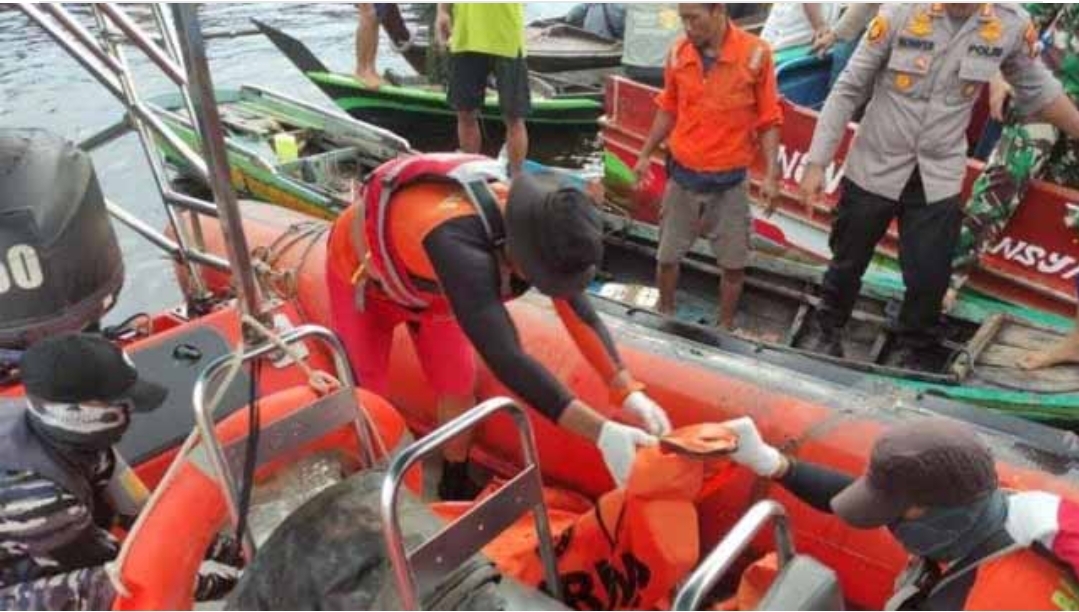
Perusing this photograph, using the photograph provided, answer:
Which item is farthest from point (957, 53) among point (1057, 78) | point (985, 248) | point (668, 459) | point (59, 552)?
point (59, 552)

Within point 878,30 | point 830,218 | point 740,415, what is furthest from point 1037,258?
point 740,415

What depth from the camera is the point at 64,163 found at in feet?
9.38

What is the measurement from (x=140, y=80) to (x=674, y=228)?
931 centimetres

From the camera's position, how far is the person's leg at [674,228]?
4.36m

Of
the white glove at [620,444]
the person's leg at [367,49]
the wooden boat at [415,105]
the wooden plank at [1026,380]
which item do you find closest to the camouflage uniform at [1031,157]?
the wooden plank at [1026,380]

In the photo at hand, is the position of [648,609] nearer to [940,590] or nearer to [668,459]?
[668,459]

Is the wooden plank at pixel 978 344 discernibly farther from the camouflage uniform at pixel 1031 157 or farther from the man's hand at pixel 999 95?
the man's hand at pixel 999 95

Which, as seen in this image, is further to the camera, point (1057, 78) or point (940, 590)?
point (1057, 78)

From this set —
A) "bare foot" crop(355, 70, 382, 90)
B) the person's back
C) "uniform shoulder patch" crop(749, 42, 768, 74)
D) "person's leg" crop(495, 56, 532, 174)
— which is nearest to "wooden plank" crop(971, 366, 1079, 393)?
"uniform shoulder patch" crop(749, 42, 768, 74)

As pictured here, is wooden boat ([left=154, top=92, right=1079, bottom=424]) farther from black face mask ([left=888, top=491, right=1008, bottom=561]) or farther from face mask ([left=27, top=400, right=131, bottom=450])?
face mask ([left=27, top=400, right=131, bottom=450])

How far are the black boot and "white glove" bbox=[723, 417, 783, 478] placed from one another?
4.03 feet

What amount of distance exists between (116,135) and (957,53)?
3205 millimetres

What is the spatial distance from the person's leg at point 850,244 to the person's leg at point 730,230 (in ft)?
1.33

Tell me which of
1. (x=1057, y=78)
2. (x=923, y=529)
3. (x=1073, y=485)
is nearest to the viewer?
(x=923, y=529)
